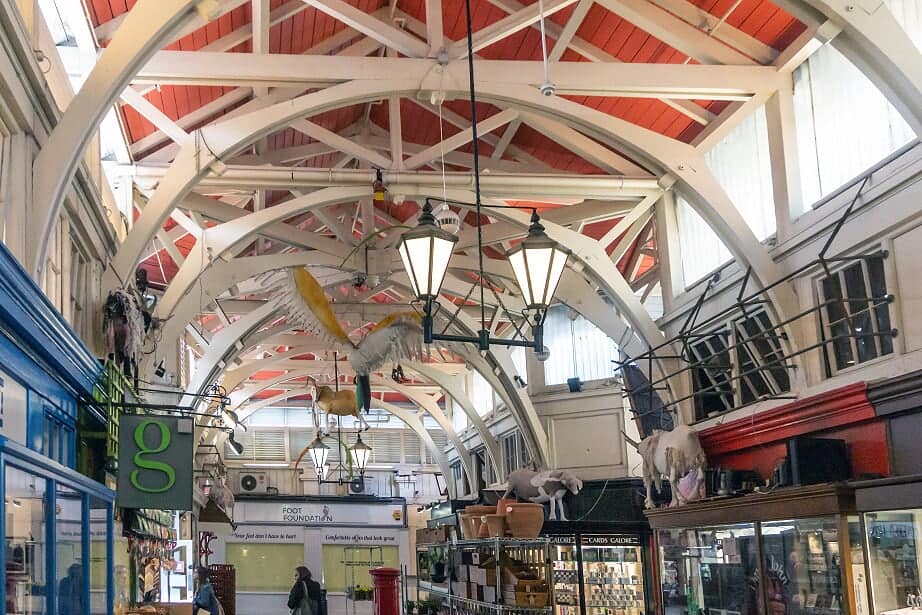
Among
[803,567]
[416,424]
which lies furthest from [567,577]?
[416,424]

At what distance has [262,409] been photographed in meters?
29.5

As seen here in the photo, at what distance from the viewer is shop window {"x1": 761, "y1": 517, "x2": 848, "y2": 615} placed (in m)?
7.98

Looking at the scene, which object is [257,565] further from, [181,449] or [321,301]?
[181,449]

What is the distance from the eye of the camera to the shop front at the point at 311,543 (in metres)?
28.6

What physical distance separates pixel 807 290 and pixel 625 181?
10.1ft

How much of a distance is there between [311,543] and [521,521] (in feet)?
66.1

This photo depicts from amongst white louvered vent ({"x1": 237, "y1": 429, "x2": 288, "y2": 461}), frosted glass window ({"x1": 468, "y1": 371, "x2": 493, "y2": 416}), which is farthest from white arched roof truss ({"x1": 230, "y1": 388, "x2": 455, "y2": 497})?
frosted glass window ({"x1": 468, "y1": 371, "x2": 493, "y2": 416})

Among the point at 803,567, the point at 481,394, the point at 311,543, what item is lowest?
the point at 311,543

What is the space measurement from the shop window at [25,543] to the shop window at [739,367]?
229 inches

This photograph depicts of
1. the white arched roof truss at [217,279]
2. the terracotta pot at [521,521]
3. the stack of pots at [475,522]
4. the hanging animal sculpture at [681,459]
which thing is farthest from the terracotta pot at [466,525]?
the white arched roof truss at [217,279]

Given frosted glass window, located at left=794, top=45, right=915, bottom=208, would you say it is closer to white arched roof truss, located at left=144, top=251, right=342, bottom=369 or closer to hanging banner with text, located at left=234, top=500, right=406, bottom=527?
white arched roof truss, located at left=144, top=251, right=342, bottom=369

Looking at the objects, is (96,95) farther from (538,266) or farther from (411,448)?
(411,448)

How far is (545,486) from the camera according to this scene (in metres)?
14.3

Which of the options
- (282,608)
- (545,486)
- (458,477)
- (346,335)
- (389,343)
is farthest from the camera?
(282,608)
